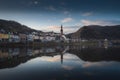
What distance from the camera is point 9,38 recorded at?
152875 millimetres

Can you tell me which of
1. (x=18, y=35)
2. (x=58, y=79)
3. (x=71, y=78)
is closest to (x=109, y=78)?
(x=71, y=78)

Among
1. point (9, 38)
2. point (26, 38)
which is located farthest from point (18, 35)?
point (9, 38)

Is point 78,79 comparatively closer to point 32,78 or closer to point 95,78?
point 95,78

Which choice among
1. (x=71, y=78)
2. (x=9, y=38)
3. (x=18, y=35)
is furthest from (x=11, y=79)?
(x=18, y=35)

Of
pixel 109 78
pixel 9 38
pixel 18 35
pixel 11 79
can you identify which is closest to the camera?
pixel 11 79

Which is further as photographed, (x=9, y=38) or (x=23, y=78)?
(x=9, y=38)

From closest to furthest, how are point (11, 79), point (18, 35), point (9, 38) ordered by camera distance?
point (11, 79) → point (9, 38) → point (18, 35)

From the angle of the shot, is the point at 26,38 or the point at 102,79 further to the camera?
the point at 26,38

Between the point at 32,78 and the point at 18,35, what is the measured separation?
526 ft

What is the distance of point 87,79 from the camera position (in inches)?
666

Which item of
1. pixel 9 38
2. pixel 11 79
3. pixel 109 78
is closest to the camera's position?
pixel 11 79

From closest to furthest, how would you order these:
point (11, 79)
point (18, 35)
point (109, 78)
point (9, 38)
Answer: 1. point (11, 79)
2. point (109, 78)
3. point (9, 38)
4. point (18, 35)

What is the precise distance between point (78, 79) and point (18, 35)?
161m

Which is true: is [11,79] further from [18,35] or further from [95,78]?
[18,35]
